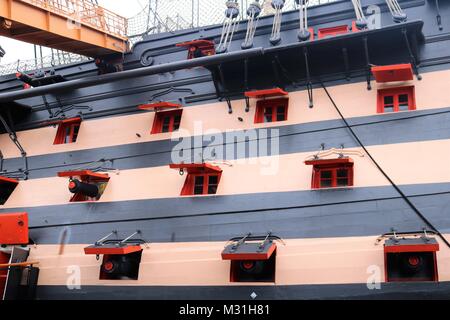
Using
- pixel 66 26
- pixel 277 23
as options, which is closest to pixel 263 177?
pixel 277 23

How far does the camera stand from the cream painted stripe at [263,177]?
7996 mm

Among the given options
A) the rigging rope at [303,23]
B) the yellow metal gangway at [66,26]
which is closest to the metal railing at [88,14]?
the yellow metal gangway at [66,26]

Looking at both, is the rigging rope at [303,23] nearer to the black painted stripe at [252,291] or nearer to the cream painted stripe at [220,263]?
the cream painted stripe at [220,263]

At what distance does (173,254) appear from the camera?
8.71 meters

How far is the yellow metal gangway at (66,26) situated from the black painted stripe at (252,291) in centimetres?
619

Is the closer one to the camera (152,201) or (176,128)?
(152,201)

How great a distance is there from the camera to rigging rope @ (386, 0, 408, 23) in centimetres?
914

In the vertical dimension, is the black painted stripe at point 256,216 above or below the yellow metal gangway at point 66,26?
below

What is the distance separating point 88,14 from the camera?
12.4m

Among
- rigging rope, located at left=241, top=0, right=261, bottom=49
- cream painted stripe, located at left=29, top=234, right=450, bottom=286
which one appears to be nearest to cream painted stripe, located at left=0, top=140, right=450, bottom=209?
cream painted stripe, located at left=29, top=234, right=450, bottom=286

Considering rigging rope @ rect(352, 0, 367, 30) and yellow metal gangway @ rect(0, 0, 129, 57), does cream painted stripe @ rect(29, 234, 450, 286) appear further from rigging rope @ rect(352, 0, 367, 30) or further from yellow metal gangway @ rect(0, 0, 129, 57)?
yellow metal gangway @ rect(0, 0, 129, 57)

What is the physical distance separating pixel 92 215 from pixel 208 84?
414 cm

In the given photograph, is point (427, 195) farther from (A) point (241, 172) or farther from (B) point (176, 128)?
(B) point (176, 128)
